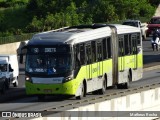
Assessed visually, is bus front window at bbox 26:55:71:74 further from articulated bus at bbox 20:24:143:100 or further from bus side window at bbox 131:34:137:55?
bus side window at bbox 131:34:137:55

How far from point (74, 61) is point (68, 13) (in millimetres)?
62626

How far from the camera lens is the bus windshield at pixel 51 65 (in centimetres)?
3428

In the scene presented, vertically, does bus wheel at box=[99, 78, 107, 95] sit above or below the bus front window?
below

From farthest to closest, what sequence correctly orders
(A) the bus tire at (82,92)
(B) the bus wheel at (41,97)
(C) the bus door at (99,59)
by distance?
1. (C) the bus door at (99,59)
2. (B) the bus wheel at (41,97)
3. (A) the bus tire at (82,92)

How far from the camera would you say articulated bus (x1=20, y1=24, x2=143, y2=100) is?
34188mm

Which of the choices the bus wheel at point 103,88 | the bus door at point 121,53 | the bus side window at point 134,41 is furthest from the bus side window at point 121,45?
the bus wheel at point 103,88

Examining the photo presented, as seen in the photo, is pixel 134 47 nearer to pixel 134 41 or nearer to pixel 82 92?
pixel 134 41

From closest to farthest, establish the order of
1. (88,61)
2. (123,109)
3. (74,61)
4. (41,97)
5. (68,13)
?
(123,109)
(74,61)
(41,97)
(88,61)
(68,13)

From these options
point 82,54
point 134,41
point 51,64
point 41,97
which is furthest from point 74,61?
point 134,41

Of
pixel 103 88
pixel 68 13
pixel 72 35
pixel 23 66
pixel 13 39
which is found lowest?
pixel 23 66

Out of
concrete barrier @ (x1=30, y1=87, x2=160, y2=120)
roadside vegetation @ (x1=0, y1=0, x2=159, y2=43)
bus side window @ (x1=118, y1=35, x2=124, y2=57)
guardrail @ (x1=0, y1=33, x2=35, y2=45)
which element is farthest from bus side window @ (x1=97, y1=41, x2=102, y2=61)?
roadside vegetation @ (x1=0, y1=0, x2=159, y2=43)

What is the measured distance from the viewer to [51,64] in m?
34.4

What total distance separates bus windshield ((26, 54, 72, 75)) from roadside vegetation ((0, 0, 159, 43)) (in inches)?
1991

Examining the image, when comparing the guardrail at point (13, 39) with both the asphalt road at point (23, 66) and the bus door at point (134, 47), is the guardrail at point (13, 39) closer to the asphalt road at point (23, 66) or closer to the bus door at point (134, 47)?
the asphalt road at point (23, 66)
